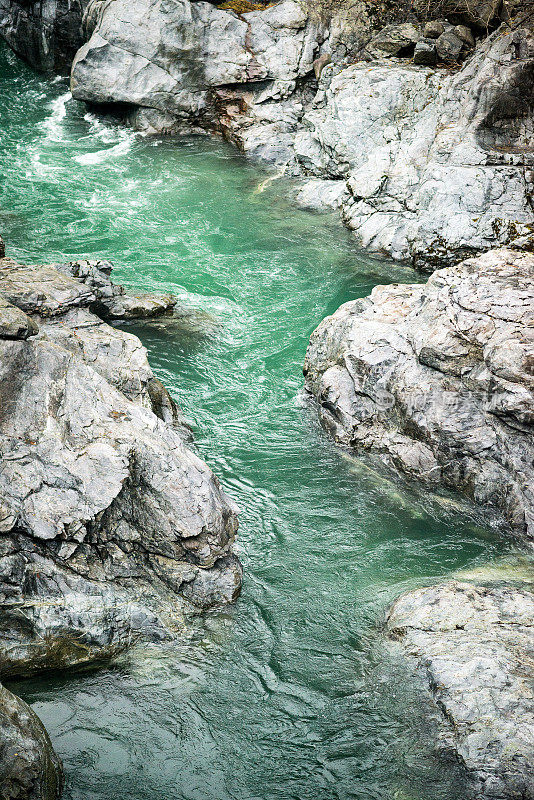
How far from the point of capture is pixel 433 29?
1738 centimetres

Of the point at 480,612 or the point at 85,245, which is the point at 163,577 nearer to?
the point at 480,612

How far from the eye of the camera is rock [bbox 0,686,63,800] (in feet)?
14.4

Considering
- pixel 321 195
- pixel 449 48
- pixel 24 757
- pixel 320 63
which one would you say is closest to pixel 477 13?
pixel 449 48

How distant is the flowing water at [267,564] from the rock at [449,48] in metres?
5.79

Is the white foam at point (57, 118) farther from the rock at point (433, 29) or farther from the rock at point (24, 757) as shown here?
the rock at point (24, 757)

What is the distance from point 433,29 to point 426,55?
1317 millimetres

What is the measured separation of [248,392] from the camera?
396 inches

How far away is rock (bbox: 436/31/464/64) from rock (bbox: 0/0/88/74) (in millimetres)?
11784

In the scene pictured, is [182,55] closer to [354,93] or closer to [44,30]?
[354,93]

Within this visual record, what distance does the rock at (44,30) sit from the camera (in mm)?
21797

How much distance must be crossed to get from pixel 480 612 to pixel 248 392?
4.91m

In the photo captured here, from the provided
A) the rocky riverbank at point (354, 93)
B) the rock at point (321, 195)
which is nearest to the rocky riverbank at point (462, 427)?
the rocky riverbank at point (354, 93)

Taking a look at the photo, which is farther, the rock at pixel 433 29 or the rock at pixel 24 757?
the rock at pixel 433 29

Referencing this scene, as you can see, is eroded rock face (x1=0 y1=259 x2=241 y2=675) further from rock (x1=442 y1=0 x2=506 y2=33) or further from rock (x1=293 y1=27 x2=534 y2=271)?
rock (x1=442 y1=0 x2=506 y2=33)
